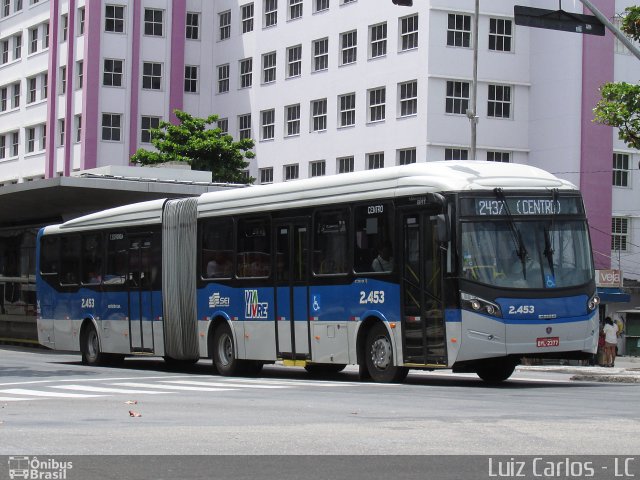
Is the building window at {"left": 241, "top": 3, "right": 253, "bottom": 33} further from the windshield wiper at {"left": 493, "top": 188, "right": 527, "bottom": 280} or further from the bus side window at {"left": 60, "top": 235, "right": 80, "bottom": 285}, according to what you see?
the windshield wiper at {"left": 493, "top": 188, "right": 527, "bottom": 280}

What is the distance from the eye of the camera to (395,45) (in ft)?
209

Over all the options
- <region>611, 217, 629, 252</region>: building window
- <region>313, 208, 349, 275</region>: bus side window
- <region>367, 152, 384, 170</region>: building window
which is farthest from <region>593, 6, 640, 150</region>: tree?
<region>367, 152, 384, 170</region>: building window

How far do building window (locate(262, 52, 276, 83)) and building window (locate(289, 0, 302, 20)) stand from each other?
244 cm

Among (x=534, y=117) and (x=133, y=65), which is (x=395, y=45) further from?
(x=133, y=65)

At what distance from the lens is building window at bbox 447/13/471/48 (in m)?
62.1

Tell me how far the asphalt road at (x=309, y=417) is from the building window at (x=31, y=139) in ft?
208

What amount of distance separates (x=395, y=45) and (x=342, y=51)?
4588mm

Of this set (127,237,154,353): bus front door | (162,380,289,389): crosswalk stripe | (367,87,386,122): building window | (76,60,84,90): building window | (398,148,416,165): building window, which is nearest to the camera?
(162,380,289,389): crosswalk stripe

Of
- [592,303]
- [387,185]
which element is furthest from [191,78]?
[592,303]

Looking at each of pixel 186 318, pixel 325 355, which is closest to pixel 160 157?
pixel 186 318

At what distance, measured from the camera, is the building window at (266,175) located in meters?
72.6

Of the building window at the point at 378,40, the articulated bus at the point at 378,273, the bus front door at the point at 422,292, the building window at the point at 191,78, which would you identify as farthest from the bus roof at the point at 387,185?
the building window at the point at 191,78

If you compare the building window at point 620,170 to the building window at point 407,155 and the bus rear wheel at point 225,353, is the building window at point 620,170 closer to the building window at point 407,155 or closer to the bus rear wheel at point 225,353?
the building window at point 407,155

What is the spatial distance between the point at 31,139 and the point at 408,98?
31.7 m
